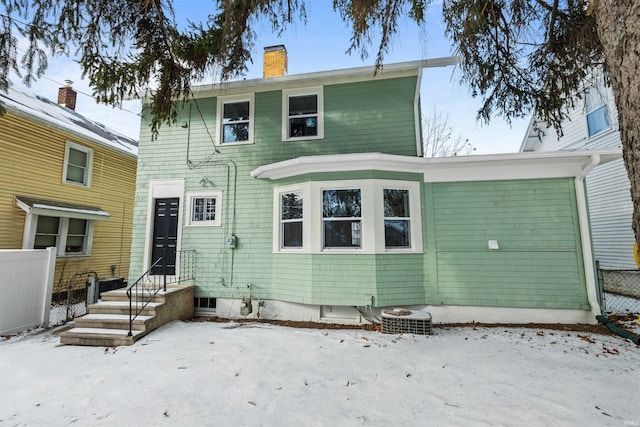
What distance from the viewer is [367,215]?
6.37 meters

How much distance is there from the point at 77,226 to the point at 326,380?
11.0 m

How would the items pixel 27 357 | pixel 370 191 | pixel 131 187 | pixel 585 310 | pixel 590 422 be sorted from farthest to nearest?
pixel 131 187, pixel 370 191, pixel 585 310, pixel 27 357, pixel 590 422

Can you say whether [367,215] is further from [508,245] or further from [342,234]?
[508,245]

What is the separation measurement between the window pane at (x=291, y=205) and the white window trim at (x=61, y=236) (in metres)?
7.81

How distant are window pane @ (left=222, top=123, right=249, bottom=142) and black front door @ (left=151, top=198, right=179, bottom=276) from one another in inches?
84.2

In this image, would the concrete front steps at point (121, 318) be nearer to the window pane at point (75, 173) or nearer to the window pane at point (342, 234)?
the window pane at point (342, 234)

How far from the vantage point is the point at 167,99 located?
474 centimetres

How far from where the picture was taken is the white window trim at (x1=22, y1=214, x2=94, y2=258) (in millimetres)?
8781

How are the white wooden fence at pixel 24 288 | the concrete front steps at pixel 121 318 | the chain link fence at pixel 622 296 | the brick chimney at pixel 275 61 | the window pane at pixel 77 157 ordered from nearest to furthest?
the concrete front steps at pixel 121 318 → the white wooden fence at pixel 24 288 → the chain link fence at pixel 622 296 → the brick chimney at pixel 275 61 → the window pane at pixel 77 157

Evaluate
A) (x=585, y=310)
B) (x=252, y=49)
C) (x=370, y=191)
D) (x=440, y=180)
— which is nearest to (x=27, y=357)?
(x=252, y=49)

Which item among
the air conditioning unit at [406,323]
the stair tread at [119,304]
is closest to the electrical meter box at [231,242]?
the stair tread at [119,304]

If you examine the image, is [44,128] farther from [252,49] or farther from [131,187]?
[252,49]

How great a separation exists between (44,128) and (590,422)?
13.9 meters

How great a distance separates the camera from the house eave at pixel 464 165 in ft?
20.0
